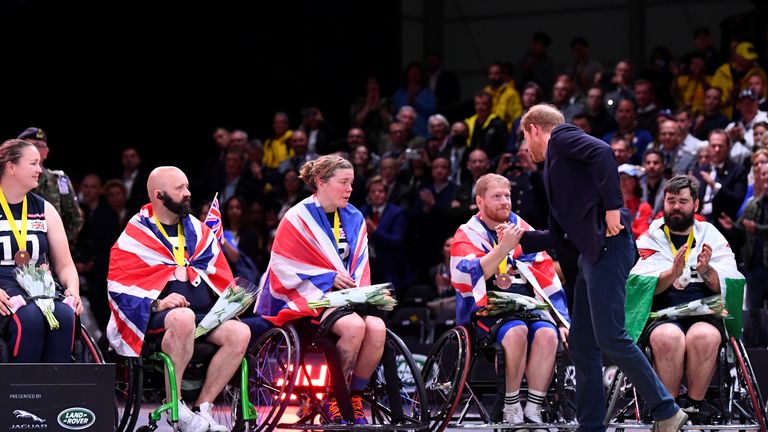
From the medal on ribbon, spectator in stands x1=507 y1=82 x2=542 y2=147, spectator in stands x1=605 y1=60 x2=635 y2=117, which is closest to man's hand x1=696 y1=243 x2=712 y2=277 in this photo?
the medal on ribbon

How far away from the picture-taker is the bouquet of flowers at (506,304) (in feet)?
21.8

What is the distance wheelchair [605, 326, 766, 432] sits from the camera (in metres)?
6.09

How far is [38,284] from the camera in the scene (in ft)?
19.7

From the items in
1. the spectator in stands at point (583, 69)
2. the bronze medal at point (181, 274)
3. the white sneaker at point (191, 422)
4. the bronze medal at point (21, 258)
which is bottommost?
the white sneaker at point (191, 422)

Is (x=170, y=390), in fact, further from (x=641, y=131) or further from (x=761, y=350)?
(x=641, y=131)

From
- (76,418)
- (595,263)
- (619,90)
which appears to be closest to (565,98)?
(619,90)

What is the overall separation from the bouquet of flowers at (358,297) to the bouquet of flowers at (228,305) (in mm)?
317

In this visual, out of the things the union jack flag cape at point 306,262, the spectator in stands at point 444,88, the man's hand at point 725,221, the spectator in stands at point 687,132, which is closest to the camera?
the union jack flag cape at point 306,262

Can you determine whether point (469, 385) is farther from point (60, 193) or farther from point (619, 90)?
point (619, 90)

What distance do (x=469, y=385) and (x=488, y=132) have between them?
4843mm

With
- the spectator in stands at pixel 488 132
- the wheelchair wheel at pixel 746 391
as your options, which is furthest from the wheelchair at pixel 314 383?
the spectator in stands at pixel 488 132

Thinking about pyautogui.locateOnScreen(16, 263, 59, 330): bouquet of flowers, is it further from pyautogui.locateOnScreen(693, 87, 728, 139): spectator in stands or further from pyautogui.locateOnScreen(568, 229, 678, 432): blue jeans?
pyautogui.locateOnScreen(693, 87, 728, 139): spectator in stands

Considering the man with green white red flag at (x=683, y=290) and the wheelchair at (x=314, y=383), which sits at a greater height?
the man with green white red flag at (x=683, y=290)

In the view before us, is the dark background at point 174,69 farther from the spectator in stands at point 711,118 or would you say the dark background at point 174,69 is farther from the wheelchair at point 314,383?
the wheelchair at point 314,383
